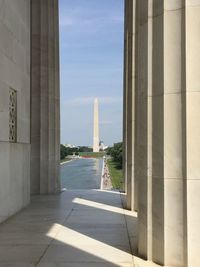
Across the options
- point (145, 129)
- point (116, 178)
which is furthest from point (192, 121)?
point (116, 178)

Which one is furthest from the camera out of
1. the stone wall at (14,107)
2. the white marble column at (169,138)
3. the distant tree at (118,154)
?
the distant tree at (118,154)

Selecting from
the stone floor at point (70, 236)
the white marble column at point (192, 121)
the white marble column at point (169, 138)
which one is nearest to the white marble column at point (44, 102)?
the stone floor at point (70, 236)

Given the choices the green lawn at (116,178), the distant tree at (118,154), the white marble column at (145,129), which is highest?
the white marble column at (145,129)

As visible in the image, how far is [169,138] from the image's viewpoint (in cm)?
771

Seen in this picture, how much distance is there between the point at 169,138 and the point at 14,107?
7.74 m

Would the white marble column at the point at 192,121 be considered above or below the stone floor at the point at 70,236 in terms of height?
above

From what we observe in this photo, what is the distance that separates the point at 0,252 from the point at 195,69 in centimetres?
509

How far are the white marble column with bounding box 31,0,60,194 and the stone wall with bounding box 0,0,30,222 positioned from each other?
→ 4.57 metres

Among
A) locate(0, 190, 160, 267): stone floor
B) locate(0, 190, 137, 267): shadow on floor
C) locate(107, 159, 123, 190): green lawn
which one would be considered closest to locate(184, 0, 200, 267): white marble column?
locate(0, 190, 160, 267): stone floor

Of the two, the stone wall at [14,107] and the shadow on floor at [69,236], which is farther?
the stone wall at [14,107]

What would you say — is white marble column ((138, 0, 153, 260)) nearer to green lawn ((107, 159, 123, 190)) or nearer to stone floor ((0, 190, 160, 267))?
stone floor ((0, 190, 160, 267))

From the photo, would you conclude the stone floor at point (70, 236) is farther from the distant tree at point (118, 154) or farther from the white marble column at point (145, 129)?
the distant tree at point (118, 154)

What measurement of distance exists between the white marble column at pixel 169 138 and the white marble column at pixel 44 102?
529 inches

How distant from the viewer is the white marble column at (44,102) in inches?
822
